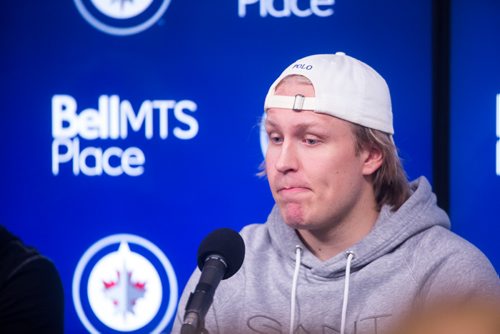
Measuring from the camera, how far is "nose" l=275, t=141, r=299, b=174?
72.1 inches

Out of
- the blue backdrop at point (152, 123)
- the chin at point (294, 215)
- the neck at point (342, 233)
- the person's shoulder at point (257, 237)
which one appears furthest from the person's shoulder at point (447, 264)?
the blue backdrop at point (152, 123)

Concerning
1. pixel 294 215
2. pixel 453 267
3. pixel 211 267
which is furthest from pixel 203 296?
pixel 453 267

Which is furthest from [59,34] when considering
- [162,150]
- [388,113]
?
[388,113]

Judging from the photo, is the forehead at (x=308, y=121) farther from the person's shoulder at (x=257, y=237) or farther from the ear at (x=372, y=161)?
the person's shoulder at (x=257, y=237)

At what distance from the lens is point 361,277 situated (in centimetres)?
184

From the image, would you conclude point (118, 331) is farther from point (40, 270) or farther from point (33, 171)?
point (40, 270)

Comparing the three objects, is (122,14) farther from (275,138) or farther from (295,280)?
(295,280)

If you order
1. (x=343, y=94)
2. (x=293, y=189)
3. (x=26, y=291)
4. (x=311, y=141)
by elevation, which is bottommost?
(x=26, y=291)

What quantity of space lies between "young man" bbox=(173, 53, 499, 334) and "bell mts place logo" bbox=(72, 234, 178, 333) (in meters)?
0.92

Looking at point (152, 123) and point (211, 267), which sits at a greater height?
point (152, 123)

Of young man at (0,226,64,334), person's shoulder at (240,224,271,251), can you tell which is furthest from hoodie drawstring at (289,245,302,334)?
young man at (0,226,64,334)

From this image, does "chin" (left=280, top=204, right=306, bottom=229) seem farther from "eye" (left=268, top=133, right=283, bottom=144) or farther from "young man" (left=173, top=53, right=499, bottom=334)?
"eye" (left=268, top=133, right=283, bottom=144)

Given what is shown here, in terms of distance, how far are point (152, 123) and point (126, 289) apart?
23.2 inches

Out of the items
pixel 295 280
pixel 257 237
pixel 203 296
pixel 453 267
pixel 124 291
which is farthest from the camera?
pixel 124 291
